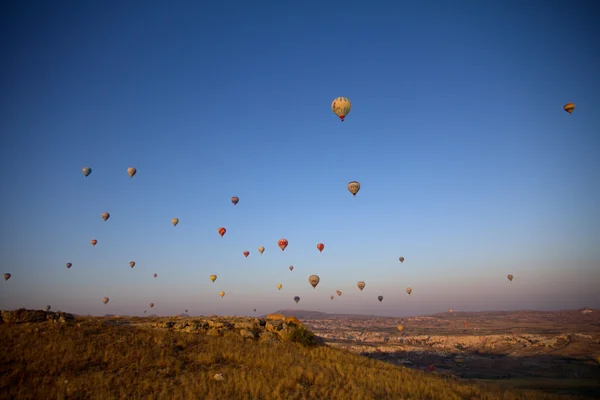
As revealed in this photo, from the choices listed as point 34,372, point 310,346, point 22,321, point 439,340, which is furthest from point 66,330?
point 439,340

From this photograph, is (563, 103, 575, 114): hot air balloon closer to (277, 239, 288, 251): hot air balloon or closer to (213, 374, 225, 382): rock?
(277, 239, 288, 251): hot air balloon

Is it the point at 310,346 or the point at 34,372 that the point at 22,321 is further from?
the point at 310,346

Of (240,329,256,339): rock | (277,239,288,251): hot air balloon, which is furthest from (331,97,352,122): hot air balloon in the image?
(240,329,256,339): rock

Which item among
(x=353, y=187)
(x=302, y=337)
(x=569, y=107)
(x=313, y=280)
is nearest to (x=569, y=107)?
(x=569, y=107)

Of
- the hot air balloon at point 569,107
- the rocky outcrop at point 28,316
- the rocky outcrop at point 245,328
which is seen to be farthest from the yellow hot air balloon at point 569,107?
the rocky outcrop at point 28,316

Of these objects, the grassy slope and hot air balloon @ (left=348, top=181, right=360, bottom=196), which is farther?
hot air balloon @ (left=348, top=181, right=360, bottom=196)

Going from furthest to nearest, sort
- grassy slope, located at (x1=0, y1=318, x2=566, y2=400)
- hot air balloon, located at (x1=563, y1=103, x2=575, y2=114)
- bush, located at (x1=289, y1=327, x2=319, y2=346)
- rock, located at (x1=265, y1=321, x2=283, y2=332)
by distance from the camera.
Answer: hot air balloon, located at (x1=563, y1=103, x2=575, y2=114), rock, located at (x1=265, y1=321, x2=283, y2=332), bush, located at (x1=289, y1=327, x2=319, y2=346), grassy slope, located at (x1=0, y1=318, x2=566, y2=400)
